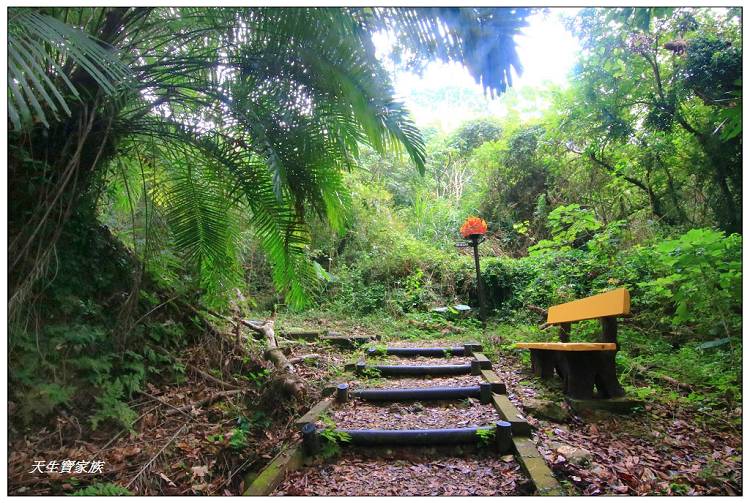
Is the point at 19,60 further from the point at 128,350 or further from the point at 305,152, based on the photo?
the point at 128,350

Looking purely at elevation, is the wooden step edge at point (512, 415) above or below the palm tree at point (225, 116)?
below

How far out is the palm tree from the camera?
1695 mm

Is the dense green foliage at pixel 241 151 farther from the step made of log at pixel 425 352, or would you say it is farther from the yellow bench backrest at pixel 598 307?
the step made of log at pixel 425 352

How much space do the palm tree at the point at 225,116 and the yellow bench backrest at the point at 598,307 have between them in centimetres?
135

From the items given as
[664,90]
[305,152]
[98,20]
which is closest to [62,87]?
[98,20]

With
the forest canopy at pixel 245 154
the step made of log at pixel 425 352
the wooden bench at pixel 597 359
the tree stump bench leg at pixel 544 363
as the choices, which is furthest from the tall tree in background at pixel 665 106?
the step made of log at pixel 425 352

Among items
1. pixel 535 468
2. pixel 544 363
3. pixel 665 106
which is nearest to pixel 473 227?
pixel 544 363

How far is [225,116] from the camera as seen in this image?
2244 mm

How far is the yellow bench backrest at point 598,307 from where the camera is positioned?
2.20 metres

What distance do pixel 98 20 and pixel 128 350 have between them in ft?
5.74

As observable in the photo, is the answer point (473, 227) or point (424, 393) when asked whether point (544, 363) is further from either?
point (473, 227)

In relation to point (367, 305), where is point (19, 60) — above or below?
above

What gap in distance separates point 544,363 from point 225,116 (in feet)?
9.38

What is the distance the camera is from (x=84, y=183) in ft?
7.25
